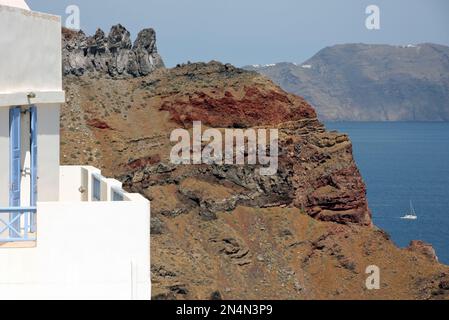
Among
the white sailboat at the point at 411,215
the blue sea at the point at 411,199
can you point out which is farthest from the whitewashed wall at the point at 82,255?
the white sailboat at the point at 411,215

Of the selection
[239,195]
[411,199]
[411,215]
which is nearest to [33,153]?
[239,195]

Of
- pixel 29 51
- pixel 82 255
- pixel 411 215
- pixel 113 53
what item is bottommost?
pixel 411 215

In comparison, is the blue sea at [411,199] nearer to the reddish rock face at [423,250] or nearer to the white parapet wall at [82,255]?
the reddish rock face at [423,250]

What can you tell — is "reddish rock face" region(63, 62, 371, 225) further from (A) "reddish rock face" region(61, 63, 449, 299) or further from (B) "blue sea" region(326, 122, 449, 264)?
(B) "blue sea" region(326, 122, 449, 264)

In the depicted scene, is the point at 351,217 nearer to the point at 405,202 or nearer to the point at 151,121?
the point at 151,121

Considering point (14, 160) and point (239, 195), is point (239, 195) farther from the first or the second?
point (14, 160)

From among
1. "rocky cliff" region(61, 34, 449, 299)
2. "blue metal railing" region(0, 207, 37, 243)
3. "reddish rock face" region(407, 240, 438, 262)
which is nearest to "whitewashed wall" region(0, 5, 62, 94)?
"blue metal railing" region(0, 207, 37, 243)

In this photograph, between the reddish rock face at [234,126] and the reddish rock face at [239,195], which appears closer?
the reddish rock face at [239,195]
